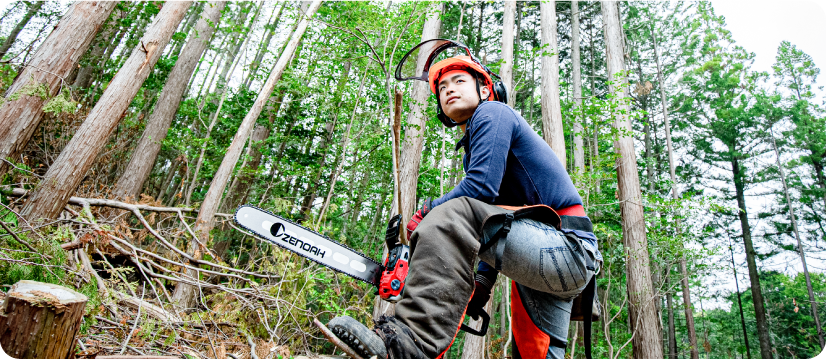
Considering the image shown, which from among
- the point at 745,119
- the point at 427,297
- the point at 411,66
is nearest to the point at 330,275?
the point at 427,297

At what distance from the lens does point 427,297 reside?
117cm

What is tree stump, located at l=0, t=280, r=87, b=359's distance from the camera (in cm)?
126

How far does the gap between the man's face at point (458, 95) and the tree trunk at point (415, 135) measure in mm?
3282

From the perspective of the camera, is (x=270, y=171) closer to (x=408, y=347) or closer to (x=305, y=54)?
(x=305, y=54)

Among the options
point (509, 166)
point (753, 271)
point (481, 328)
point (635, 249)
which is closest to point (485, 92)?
point (509, 166)

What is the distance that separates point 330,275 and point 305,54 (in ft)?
16.9

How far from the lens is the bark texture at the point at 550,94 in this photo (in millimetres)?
5879

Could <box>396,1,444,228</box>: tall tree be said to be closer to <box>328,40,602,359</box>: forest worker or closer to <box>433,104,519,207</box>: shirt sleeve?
<box>328,40,602,359</box>: forest worker

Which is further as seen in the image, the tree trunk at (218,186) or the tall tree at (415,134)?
the tall tree at (415,134)

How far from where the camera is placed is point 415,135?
596 centimetres

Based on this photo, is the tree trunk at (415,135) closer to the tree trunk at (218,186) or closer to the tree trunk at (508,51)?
the tree trunk at (508,51)

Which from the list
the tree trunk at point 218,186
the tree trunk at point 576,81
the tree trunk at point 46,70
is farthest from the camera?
the tree trunk at point 576,81

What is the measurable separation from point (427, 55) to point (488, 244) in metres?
5.79

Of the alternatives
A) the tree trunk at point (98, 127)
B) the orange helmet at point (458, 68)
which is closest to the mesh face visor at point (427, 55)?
the orange helmet at point (458, 68)
